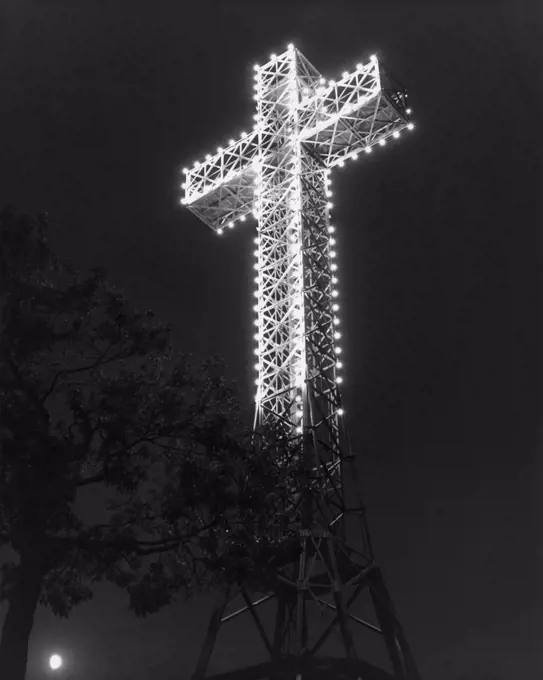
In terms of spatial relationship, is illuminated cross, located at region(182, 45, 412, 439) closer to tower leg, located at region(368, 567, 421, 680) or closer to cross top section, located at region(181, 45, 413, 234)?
cross top section, located at region(181, 45, 413, 234)

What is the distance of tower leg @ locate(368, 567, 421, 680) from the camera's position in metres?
13.6

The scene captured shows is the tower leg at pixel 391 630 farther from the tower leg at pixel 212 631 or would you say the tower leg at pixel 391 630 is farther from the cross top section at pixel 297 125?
the cross top section at pixel 297 125

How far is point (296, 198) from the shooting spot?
57.1ft

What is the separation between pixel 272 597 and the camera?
14.7m

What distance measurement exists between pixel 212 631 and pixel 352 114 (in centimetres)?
1210

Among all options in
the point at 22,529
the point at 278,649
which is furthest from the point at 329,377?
the point at 22,529

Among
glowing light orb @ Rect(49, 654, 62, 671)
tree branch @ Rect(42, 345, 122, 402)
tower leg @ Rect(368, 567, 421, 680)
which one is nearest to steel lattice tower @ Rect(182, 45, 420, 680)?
tower leg @ Rect(368, 567, 421, 680)

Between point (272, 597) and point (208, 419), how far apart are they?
5472mm

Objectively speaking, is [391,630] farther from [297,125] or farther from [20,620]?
[297,125]

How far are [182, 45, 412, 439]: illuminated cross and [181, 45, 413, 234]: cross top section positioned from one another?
0.09ft

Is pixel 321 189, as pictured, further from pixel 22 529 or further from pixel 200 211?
pixel 22 529

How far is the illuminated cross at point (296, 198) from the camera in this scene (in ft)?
53.0

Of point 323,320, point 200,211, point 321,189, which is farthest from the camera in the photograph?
point 200,211

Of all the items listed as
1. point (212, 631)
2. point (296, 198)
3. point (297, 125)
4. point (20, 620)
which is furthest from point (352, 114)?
point (20, 620)
